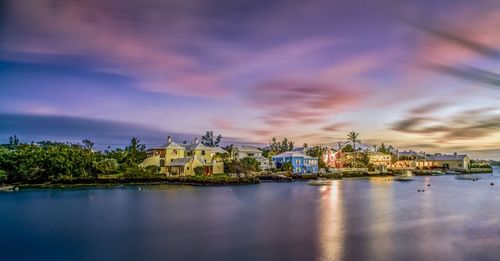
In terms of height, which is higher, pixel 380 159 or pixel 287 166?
pixel 380 159

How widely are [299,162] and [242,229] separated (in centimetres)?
6191

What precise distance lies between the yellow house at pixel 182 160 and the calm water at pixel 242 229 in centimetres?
2528

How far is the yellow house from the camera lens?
65.1m

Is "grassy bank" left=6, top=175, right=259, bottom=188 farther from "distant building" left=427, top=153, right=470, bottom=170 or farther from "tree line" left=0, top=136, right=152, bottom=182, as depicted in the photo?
"distant building" left=427, top=153, right=470, bottom=170

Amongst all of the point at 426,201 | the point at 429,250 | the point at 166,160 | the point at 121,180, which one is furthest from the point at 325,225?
the point at 166,160

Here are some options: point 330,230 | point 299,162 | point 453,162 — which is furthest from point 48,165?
point 453,162

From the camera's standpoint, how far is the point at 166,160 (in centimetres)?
6781

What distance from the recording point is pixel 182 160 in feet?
215

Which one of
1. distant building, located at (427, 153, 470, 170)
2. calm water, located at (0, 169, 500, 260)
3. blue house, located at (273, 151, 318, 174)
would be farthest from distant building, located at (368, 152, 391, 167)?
calm water, located at (0, 169, 500, 260)

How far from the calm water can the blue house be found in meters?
44.1

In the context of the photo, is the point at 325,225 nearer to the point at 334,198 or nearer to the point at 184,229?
the point at 184,229

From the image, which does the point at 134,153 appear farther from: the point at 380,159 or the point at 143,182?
the point at 380,159

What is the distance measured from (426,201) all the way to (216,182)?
1167 inches

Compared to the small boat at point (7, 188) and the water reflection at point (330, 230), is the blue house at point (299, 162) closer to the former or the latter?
the water reflection at point (330, 230)
